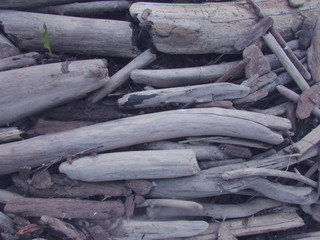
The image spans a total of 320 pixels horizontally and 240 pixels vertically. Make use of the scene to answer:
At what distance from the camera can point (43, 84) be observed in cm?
Answer: 311

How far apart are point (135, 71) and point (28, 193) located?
172 centimetres

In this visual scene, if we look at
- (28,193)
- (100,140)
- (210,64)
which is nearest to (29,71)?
(100,140)

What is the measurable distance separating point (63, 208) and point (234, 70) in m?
2.39

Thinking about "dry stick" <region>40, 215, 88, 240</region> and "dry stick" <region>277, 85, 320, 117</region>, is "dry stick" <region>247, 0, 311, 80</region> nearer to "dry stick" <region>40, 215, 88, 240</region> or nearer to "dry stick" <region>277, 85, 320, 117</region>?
"dry stick" <region>277, 85, 320, 117</region>

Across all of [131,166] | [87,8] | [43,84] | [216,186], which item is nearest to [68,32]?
[87,8]

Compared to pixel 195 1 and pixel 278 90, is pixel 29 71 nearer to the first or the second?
pixel 195 1

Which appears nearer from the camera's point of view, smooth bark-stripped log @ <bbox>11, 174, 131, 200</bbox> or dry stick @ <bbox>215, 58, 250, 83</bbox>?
smooth bark-stripped log @ <bbox>11, 174, 131, 200</bbox>

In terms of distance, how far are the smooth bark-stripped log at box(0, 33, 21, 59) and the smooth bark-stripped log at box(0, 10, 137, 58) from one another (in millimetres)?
83

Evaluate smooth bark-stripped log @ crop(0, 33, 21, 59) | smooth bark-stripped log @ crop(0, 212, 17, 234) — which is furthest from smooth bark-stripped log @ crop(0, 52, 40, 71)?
smooth bark-stripped log @ crop(0, 212, 17, 234)

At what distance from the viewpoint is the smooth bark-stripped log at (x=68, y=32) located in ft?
11.3

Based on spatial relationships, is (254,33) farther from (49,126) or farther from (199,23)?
(49,126)

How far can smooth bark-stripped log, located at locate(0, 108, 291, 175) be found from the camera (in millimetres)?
3092

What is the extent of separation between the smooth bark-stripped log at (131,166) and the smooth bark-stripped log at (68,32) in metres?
1.30

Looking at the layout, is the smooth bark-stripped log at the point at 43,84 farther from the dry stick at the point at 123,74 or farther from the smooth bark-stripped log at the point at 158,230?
the smooth bark-stripped log at the point at 158,230
